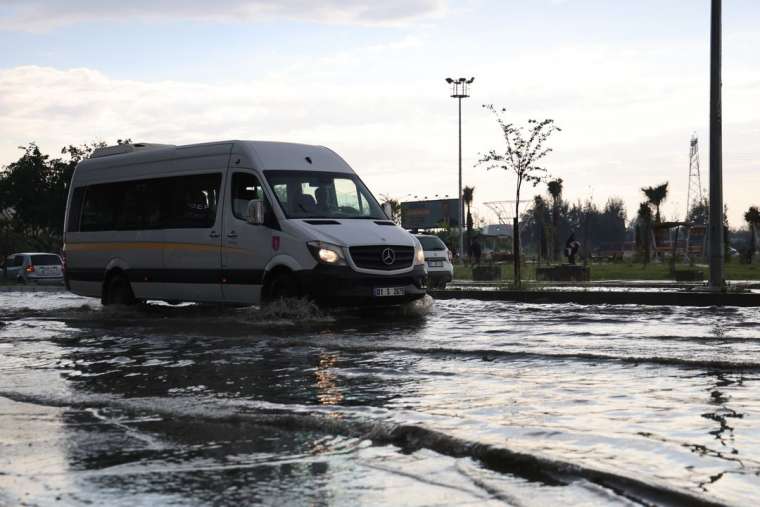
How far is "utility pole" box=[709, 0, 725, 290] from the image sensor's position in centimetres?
1941

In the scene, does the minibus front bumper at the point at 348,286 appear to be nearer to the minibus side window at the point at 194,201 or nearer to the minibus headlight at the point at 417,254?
the minibus headlight at the point at 417,254

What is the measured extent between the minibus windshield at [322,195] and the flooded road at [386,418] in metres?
2.97

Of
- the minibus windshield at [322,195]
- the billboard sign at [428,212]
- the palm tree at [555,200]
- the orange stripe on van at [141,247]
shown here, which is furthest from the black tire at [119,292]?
the billboard sign at [428,212]

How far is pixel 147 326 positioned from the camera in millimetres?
14906

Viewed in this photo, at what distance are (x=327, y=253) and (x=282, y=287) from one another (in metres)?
1.00

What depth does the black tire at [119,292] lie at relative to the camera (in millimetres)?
18094

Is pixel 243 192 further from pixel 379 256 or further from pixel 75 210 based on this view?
pixel 75 210

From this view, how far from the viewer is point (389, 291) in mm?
14828

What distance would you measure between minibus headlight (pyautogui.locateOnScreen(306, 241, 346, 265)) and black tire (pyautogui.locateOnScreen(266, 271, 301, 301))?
0.57 m

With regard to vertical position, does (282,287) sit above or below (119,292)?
above

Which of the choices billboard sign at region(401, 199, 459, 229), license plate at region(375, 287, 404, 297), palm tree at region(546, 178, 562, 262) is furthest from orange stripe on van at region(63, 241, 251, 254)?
billboard sign at region(401, 199, 459, 229)

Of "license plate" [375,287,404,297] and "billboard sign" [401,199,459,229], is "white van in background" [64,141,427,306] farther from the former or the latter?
"billboard sign" [401,199,459,229]

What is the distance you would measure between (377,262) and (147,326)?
11.0ft

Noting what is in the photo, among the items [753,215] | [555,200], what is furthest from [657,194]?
[555,200]
